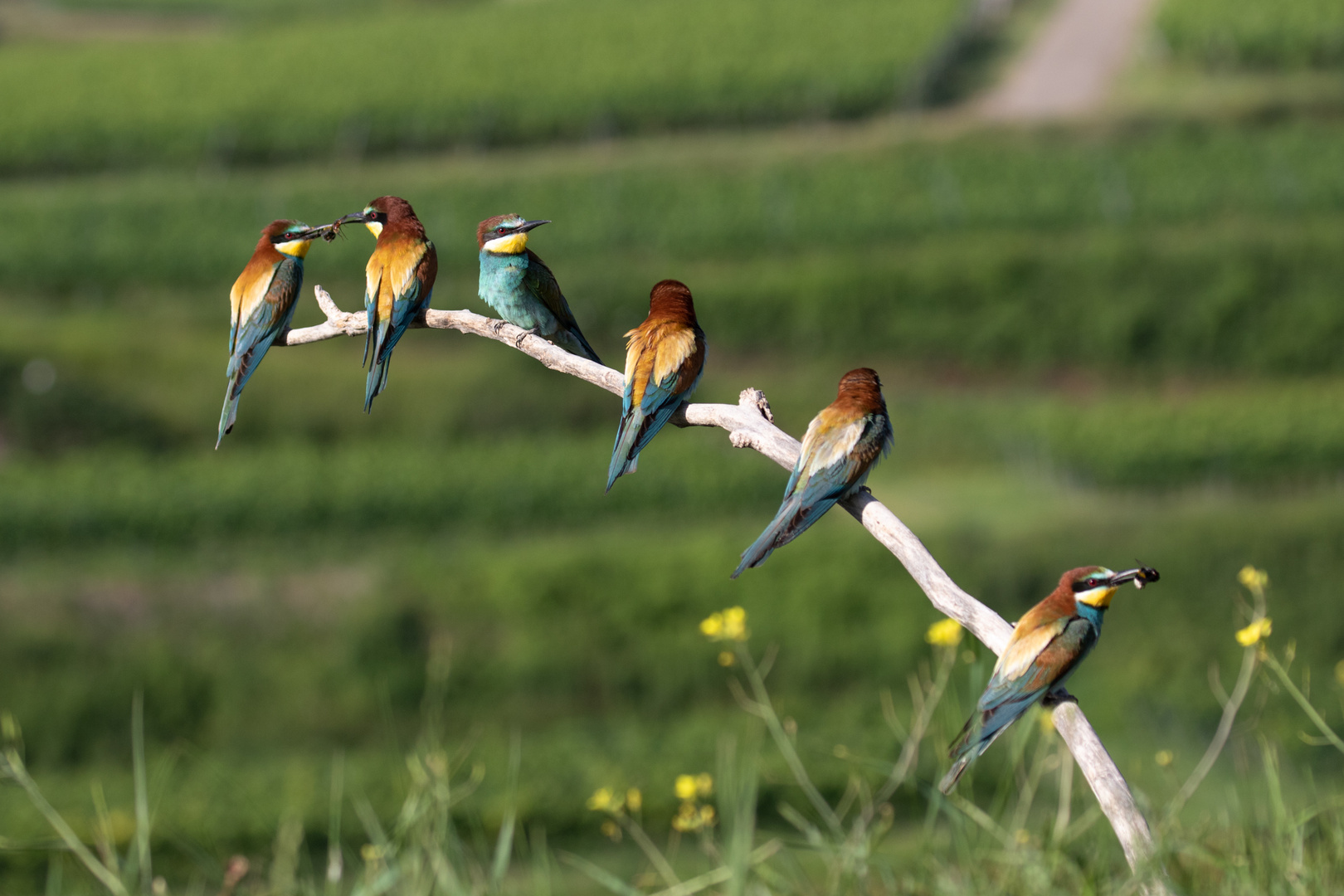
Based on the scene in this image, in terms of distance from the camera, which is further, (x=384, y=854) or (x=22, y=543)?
(x=22, y=543)

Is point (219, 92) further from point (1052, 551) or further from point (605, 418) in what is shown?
point (1052, 551)

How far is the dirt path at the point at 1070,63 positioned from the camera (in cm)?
3456

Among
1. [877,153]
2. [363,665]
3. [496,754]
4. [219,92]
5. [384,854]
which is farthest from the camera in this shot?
[219,92]

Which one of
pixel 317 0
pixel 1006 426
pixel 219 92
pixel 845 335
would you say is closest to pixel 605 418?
pixel 845 335

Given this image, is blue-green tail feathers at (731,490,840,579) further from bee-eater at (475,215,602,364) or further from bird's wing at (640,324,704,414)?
bee-eater at (475,215,602,364)

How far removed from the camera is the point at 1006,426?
77.3ft

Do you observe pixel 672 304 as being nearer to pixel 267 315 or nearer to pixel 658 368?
pixel 658 368

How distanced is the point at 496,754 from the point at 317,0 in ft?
138

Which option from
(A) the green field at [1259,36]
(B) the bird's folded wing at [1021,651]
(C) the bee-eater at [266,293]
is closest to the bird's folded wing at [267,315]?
(C) the bee-eater at [266,293]

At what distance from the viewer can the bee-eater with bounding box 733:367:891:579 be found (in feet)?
8.01

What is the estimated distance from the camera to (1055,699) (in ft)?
7.62

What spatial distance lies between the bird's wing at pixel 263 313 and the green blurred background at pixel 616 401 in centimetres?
184

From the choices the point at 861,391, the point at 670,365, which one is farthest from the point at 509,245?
the point at 861,391

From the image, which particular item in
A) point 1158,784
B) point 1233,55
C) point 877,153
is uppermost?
point 1233,55
